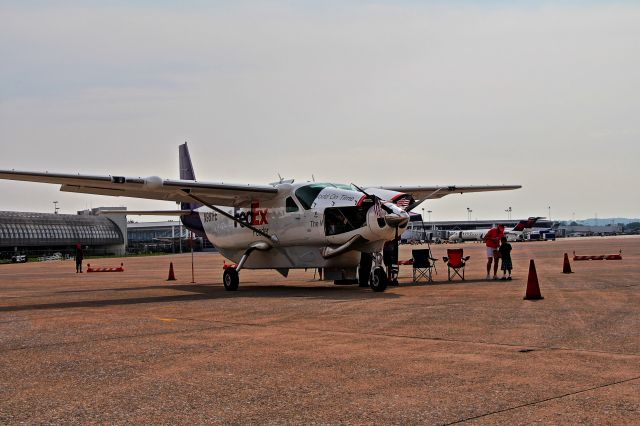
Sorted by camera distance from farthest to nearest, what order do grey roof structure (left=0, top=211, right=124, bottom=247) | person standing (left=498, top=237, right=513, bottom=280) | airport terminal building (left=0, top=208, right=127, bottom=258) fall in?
airport terminal building (left=0, top=208, right=127, bottom=258)
grey roof structure (left=0, top=211, right=124, bottom=247)
person standing (left=498, top=237, right=513, bottom=280)

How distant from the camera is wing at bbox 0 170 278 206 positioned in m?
20.7

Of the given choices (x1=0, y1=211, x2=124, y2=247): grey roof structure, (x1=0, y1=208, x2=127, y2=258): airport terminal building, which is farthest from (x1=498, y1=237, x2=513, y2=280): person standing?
(x1=0, y1=211, x2=124, y2=247): grey roof structure

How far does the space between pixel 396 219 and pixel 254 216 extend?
6.42m

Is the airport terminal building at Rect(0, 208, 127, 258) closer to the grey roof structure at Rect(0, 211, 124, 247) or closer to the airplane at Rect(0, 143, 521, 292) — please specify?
the grey roof structure at Rect(0, 211, 124, 247)

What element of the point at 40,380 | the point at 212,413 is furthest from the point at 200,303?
the point at 212,413

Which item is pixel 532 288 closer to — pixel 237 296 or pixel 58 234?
pixel 237 296

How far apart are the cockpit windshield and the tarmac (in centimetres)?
656

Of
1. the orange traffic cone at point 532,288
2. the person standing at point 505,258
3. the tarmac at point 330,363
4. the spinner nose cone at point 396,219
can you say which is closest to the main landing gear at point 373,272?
the spinner nose cone at point 396,219

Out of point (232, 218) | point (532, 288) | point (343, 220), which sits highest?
point (232, 218)

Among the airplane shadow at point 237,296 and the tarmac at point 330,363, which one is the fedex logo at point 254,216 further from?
the tarmac at point 330,363

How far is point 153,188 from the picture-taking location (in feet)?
71.5

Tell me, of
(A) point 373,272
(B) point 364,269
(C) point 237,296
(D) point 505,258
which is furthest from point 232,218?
(D) point 505,258

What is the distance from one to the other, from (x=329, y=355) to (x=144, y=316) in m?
6.60

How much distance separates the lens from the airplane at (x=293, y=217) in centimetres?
2091
